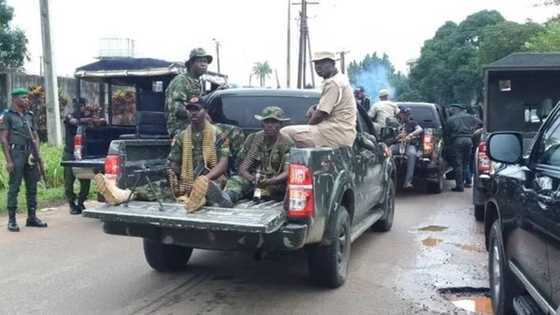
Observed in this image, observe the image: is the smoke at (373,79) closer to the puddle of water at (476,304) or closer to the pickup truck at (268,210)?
the pickup truck at (268,210)

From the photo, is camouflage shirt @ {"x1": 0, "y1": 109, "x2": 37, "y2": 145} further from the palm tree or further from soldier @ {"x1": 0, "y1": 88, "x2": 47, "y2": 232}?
the palm tree

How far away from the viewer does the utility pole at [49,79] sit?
15.1 meters

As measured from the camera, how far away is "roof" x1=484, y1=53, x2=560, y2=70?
9.94 m

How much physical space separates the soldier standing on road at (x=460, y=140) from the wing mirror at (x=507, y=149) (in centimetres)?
856

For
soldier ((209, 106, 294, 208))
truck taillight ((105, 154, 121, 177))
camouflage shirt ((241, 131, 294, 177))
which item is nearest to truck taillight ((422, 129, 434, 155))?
soldier ((209, 106, 294, 208))

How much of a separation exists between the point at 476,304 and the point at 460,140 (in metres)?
7.90

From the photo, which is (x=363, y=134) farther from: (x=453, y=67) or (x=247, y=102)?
(x=453, y=67)

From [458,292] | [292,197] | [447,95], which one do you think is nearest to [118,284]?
[292,197]

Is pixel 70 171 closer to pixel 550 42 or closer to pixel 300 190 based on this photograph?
pixel 300 190

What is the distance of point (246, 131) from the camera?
6793 millimetres

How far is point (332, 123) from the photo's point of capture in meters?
6.03

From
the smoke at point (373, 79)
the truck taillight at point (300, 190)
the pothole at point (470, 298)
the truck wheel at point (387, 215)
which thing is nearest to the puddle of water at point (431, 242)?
the truck wheel at point (387, 215)

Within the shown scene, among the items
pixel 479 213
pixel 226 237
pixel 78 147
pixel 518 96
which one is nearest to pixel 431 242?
pixel 479 213

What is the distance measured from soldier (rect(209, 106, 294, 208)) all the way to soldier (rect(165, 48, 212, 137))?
1152 mm
